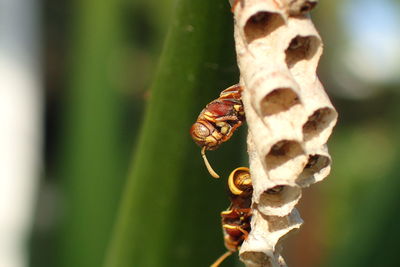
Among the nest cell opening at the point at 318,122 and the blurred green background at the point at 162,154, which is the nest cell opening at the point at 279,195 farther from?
the blurred green background at the point at 162,154

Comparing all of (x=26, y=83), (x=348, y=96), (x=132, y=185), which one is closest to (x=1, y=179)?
(x=26, y=83)

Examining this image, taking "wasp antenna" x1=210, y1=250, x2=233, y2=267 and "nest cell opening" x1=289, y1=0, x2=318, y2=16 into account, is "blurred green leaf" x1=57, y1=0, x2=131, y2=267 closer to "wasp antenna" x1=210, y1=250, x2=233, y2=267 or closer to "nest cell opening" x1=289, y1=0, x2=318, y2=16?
"wasp antenna" x1=210, y1=250, x2=233, y2=267

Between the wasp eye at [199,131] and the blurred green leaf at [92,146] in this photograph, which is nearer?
the wasp eye at [199,131]

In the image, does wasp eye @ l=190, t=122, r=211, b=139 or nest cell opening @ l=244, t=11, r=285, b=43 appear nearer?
nest cell opening @ l=244, t=11, r=285, b=43

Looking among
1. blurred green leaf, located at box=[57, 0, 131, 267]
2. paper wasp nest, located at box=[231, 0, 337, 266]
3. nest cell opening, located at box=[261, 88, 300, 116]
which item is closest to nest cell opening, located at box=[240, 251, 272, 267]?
paper wasp nest, located at box=[231, 0, 337, 266]

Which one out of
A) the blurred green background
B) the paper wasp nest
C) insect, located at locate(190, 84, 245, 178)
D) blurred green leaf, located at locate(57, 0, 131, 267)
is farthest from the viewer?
blurred green leaf, located at locate(57, 0, 131, 267)

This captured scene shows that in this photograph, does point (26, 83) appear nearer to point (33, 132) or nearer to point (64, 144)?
point (33, 132)

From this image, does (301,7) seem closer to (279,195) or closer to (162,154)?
(279,195)

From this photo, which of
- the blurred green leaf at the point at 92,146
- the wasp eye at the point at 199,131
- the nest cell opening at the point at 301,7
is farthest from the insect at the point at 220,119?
the blurred green leaf at the point at 92,146
